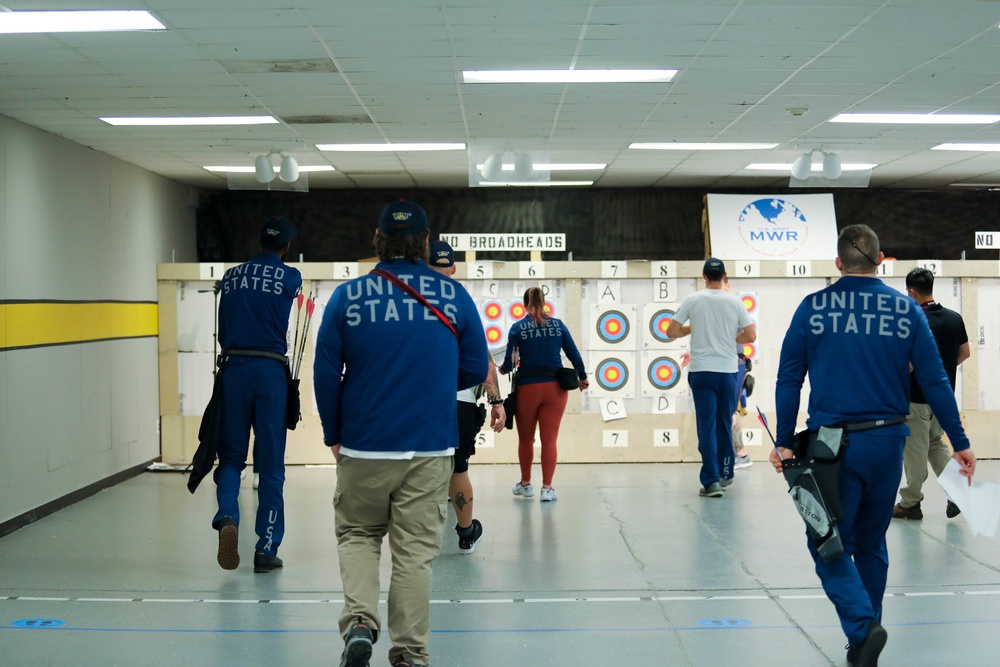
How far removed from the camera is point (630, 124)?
676cm

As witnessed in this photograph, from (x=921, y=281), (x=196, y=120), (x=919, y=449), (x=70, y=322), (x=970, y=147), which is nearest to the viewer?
(x=921, y=281)

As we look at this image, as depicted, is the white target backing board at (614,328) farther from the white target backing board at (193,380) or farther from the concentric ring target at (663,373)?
the white target backing board at (193,380)

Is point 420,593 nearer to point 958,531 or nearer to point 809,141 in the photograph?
point 958,531

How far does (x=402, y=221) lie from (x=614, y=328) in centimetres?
543

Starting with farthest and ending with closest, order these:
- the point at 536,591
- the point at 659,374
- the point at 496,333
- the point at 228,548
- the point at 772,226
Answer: the point at 772,226, the point at 496,333, the point at 659,374, the point at 228,548, the point at 536,591

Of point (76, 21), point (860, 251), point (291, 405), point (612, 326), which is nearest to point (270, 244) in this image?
point (291, 405)

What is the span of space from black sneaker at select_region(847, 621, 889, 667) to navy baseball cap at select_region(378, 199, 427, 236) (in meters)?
1.83

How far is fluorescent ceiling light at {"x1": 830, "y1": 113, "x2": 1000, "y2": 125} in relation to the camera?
21.4 feet

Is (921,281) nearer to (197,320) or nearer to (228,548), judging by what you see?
(228,548)

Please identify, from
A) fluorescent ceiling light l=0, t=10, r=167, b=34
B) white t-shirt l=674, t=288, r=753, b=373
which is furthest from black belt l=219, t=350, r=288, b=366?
white t-shirt l=674, t=288, r=753, b=373

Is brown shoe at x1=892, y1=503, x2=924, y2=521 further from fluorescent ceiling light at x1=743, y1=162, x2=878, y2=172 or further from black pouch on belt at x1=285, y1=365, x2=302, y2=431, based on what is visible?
fluorescent ceiling light at x1=743, y1=162, x2=878, y2=172

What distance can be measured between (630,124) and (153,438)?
15.2ft

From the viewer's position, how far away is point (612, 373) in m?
8.31

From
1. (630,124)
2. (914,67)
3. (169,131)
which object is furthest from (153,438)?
(914,67)
